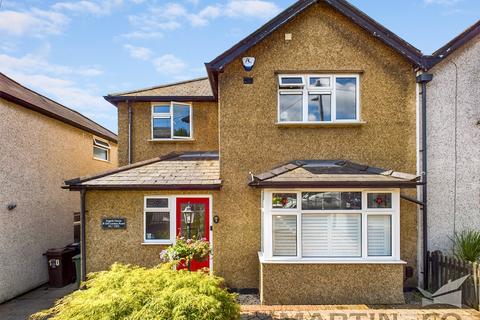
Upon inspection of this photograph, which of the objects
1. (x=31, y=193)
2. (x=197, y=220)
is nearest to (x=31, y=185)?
(x=31, y=193)

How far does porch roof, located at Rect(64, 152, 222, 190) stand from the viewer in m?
7.94

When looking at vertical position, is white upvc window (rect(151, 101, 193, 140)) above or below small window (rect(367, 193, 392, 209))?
above

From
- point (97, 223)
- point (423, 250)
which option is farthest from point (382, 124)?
point (97, 223)

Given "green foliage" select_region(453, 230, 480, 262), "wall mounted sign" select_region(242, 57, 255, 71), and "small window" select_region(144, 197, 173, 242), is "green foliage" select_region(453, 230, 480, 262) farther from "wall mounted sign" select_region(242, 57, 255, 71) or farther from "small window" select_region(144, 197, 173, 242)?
"small window" select_region(144, 197, 173, 242)

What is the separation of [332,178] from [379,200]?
1.50 metres

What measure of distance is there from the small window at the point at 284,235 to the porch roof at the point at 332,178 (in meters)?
0.97

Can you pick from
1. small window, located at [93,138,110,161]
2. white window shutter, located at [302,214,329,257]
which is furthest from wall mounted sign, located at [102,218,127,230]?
small window, located at [93,138,110,161]

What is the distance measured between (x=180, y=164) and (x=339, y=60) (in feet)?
19.3

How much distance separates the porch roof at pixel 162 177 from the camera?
7.94m

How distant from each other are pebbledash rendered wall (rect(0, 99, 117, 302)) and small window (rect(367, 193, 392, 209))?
1037cm

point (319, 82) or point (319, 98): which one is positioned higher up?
point (319, 82)

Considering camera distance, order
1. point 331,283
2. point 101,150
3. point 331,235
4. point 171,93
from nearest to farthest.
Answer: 1. point 331,283
2. point 331,235
3. point 171,93
4. point 101,150

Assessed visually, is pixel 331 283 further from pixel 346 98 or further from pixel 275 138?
pixel 346 98

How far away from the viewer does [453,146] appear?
826cm
